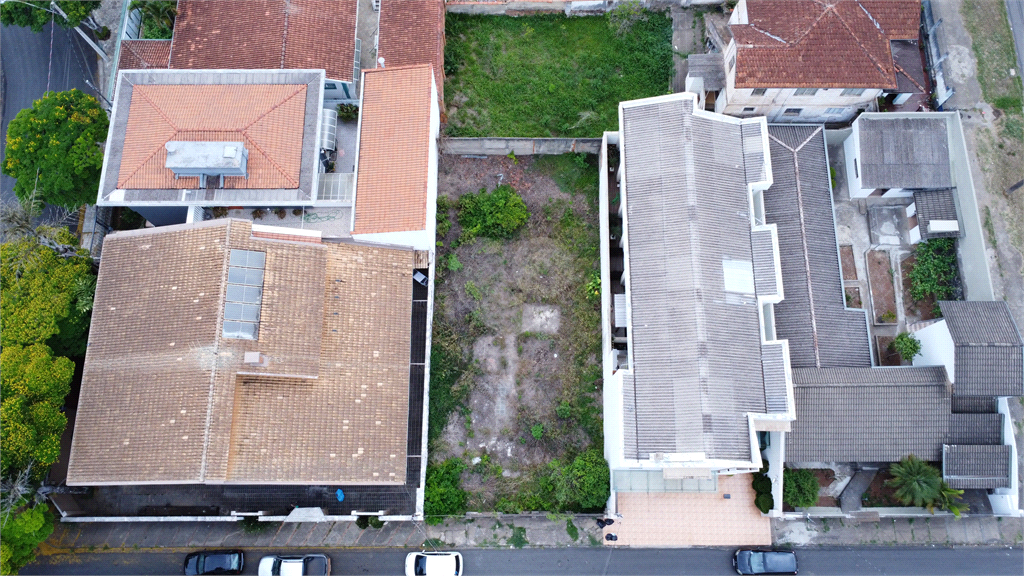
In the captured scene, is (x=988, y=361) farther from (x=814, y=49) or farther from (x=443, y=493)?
(x=443, y=493)

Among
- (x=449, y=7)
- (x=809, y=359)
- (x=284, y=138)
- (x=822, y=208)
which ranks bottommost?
(x=809, y=359)

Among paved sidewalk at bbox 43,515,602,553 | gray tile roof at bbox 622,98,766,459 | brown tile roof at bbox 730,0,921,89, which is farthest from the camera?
brown tile roof at bbox 730,0,921,89

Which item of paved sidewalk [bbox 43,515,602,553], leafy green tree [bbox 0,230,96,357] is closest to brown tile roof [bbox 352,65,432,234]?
leafy green tree [bbox 0,230,96,357]

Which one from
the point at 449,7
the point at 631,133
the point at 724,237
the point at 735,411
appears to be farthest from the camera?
the point at 449,7

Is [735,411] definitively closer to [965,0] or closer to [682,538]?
[682,538]

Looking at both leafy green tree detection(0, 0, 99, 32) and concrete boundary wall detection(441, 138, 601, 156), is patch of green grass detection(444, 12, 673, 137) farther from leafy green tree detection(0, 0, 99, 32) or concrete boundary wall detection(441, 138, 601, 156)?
leafy green tree detection(0, 0, 99, 32)

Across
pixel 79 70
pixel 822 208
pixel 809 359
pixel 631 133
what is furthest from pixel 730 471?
pixel 79 70
